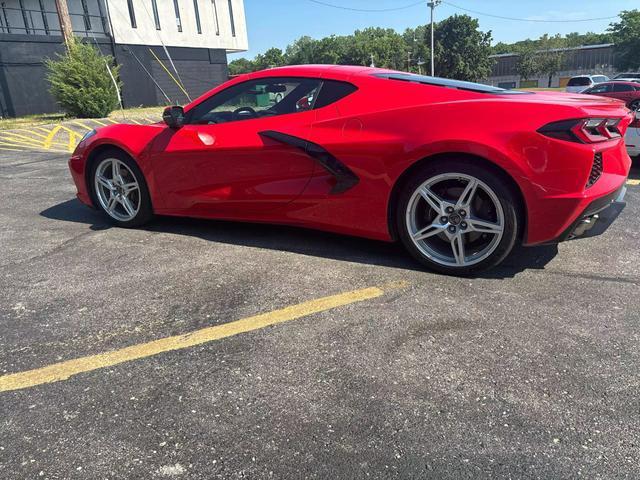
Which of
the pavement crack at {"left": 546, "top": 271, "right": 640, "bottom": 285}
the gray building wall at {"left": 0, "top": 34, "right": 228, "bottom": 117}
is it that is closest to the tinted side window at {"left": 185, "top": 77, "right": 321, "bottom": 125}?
the pavement crack at {"left": 546, "top": 271, "right": 640, "bottom": 285}

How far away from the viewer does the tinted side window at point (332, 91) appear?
3.49m

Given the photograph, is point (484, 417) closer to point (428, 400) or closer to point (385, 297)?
point (428, 400)

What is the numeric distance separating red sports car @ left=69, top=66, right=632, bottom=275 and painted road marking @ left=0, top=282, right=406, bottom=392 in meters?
0.62

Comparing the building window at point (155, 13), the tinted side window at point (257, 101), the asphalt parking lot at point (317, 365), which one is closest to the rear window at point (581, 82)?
the building window at point (155, 13)

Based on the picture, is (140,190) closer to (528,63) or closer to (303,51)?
(528,63)

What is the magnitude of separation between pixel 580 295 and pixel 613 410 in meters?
1.14

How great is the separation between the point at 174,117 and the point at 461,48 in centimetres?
7935

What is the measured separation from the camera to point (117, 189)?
4535 mm

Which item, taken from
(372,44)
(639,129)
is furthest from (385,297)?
(372,44)

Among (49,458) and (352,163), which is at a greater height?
(352,163)

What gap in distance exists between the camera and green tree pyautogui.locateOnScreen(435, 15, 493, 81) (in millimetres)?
74062

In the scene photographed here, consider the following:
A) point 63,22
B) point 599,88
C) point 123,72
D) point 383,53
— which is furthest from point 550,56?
point 63,22

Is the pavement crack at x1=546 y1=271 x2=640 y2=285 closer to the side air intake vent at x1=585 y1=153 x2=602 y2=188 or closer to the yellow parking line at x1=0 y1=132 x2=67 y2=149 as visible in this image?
the side air intake vent at x1=585 y1=153 x2=602 y2=188

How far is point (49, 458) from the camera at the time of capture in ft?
5.87
